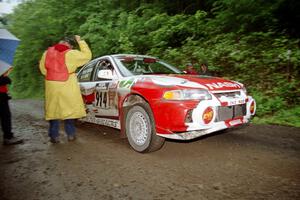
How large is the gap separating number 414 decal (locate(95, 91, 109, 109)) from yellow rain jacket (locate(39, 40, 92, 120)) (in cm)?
43

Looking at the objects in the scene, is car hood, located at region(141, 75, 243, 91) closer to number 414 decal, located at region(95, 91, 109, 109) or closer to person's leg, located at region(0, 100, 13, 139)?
number 414 decal, located at region(95, 91, 109, 109)

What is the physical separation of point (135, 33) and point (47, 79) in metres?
8.69

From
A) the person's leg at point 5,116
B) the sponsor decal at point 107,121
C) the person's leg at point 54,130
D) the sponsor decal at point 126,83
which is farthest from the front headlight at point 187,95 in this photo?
the person's leg at point 5,116

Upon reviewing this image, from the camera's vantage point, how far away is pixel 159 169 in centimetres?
393

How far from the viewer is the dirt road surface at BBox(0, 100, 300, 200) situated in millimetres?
3203

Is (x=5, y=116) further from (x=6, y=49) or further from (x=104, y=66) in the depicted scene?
(x=104, y=66)

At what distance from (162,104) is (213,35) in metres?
8.38

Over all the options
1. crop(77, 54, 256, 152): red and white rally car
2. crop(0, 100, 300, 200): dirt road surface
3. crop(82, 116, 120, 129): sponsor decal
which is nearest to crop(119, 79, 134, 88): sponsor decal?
crop(77, 54, 256, 152): red and white rally car

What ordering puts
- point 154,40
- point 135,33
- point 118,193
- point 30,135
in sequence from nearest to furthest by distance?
point 118,193, point 30,135, point 154,40, point 135,33

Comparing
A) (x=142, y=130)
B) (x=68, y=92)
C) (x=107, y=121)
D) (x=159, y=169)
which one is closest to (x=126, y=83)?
(x=142, y=130)

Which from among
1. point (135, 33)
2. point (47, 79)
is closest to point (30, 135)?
point (47, 79)

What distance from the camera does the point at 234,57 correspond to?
1002 cm

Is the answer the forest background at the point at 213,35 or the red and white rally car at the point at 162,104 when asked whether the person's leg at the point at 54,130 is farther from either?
the forest background at the point at 213,35

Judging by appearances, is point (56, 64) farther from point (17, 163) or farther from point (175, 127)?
point (175, 127)
